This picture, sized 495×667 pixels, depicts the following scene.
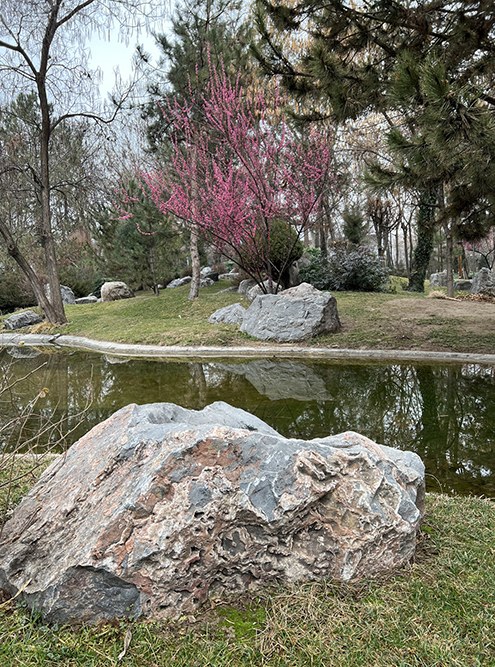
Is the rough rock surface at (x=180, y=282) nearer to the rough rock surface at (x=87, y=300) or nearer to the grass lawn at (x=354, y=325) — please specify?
the rough rock surface at (x=87, y=300)

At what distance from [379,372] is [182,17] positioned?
12240 mm

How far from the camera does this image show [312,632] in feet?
5.32

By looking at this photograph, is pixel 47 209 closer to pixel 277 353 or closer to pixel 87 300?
pixel 87 300

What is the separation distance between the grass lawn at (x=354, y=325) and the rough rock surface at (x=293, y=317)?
0.85ft

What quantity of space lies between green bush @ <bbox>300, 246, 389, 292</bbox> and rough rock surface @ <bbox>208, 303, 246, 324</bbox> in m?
4.46

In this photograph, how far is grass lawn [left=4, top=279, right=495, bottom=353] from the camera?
8312mm

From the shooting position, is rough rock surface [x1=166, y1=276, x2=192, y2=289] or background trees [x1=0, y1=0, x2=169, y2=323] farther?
rough rock surface [x1=166, y1=276, x2=192, y2=289]

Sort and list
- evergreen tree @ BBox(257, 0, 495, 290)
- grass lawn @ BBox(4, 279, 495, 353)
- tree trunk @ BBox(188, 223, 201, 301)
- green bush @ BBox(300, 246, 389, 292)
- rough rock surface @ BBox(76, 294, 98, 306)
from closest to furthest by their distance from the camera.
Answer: evergreen tree @ BBox(257, 0, 495, 290) → grass lawn @ BBox(4, 279, 495, 353) → tree trunk @ BBox(188, 223, 201, 301) → green bush @ BBox(300, 246, 389, 292) → rough rock surface @ BBox(76, 294, 98, 306)

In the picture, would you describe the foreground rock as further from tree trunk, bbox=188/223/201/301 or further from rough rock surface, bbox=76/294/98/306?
rough rock surface, bbox=76/294/98/306

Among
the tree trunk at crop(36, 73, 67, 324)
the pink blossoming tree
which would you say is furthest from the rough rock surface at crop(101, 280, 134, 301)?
the pink blossoming tree

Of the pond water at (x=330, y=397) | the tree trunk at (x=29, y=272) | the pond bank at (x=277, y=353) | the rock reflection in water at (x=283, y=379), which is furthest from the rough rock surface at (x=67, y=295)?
the rock reflection in water at (x=283, y=379)

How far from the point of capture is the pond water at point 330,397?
3.84 meters

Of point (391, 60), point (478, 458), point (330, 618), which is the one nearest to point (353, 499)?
point (330, 618)

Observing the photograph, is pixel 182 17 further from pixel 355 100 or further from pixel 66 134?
pixel 355 100
